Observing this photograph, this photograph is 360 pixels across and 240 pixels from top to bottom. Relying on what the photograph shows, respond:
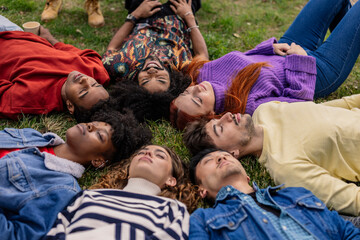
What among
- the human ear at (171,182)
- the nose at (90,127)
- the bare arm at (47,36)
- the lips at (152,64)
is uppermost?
the lips at (152,64)

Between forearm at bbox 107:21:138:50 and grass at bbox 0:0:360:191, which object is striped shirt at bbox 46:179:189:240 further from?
forearm at bbox 107:21:138:50

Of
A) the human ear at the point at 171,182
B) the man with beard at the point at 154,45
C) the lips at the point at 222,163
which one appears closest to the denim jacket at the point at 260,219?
the lips at the point at 222,163

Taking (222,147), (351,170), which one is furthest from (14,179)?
(351,170)

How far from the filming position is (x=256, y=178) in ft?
10.8

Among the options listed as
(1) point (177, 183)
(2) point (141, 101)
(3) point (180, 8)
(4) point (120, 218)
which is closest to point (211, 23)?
(3) point (180, 8)

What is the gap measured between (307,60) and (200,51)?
5.38ft

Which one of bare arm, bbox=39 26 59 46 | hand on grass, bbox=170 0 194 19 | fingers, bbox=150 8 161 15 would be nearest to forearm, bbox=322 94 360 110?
hand on grass, bbox=170 0 194 19

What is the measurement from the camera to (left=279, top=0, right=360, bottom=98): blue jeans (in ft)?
13.6

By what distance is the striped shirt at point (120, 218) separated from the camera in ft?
7.39

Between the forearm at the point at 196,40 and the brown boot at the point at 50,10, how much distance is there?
8.21 ft

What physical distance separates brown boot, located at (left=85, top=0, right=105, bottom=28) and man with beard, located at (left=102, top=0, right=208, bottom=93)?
0.60m

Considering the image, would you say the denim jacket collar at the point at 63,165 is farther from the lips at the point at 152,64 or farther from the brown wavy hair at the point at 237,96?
the lips at the point at 152,64

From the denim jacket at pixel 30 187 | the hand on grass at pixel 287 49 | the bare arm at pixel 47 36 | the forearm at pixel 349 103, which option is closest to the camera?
the denim jacket at pixel 30 187

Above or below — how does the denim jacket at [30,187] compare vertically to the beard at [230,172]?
below
